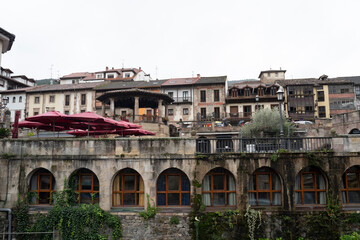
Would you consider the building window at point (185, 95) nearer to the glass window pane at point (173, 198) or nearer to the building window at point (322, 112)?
the building window at point (322, 112)

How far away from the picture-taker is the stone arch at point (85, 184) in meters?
16.6

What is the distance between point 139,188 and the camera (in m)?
16.8

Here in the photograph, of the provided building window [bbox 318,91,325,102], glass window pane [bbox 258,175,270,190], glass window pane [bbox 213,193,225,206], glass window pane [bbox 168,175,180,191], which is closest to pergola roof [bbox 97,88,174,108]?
glass window pane [bbox 168,175,180,191]

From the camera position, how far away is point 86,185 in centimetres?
1686

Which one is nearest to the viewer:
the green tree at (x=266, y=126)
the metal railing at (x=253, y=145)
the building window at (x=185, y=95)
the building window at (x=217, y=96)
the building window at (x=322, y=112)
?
the metal railing at (x=253, y=145)

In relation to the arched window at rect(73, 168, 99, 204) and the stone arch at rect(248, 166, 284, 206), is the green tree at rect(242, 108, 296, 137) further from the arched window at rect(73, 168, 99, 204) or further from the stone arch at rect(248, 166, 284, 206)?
the arched window at rect(73, 168, 99, 204)

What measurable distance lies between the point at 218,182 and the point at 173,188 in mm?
2693

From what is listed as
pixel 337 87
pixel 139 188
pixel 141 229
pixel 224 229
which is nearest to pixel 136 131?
pixel 139 188

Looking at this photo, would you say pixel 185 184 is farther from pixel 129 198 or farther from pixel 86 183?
pixel 86 183

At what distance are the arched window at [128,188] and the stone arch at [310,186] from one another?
9.23m

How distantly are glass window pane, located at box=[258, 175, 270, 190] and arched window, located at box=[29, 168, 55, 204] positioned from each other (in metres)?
12.5

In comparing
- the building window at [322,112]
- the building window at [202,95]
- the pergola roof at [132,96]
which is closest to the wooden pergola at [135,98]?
the pergola roof at [132,96]

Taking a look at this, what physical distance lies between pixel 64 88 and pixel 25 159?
1411 inches

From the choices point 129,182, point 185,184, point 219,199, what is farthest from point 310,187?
point 129,182
